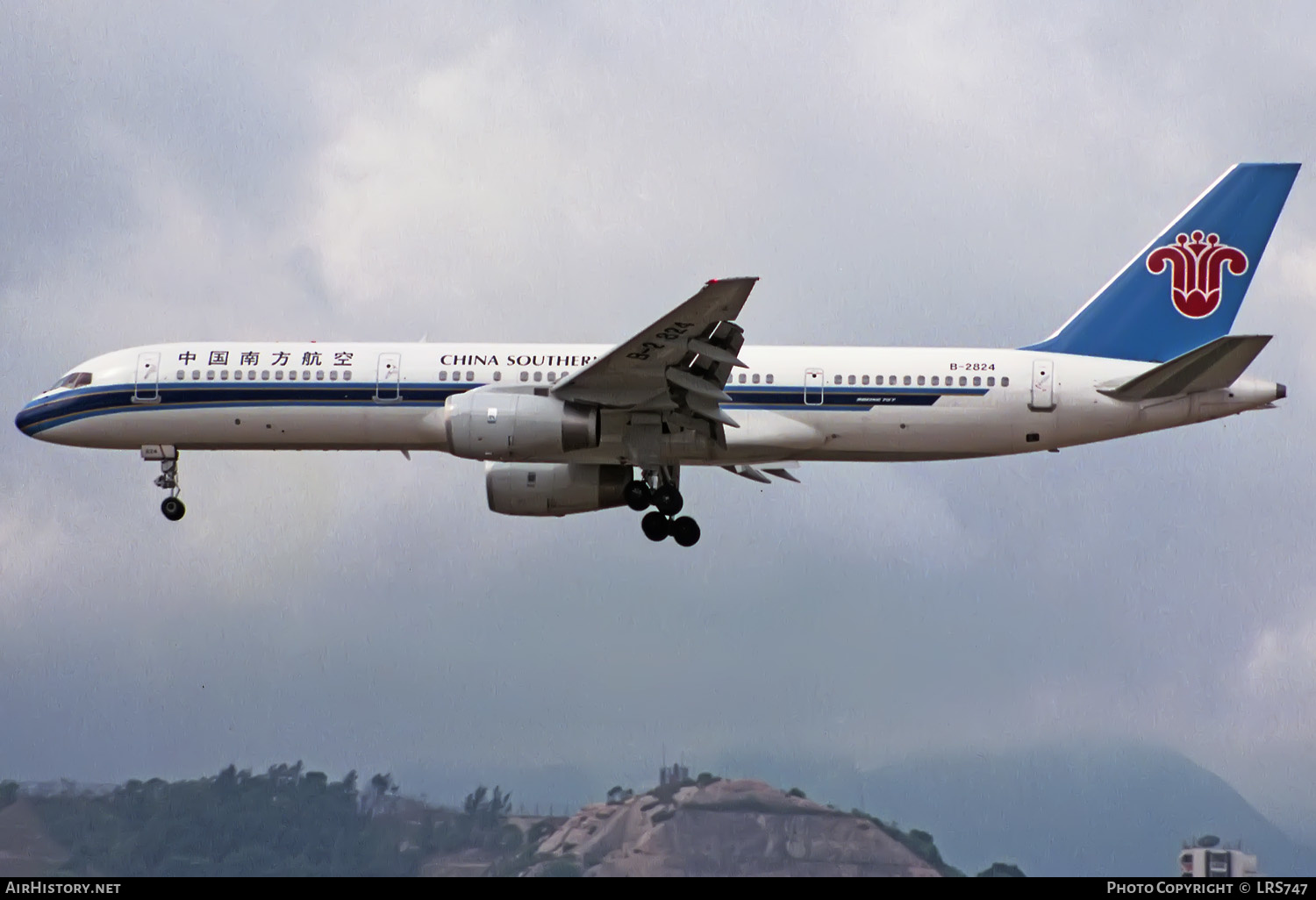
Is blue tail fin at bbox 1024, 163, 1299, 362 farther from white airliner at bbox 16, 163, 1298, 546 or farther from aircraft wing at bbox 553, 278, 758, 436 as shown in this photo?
aircraft wing at bbox 553, 278, 758, 436

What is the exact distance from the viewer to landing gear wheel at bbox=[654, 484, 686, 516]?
44406 mm

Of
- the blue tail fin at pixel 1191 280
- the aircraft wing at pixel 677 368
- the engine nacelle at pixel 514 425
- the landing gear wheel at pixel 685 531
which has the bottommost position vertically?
the landing gear wheel at pixel 685 531

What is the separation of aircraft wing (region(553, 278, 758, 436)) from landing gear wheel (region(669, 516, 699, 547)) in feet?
9.24

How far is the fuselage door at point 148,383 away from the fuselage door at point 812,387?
51.3 ft

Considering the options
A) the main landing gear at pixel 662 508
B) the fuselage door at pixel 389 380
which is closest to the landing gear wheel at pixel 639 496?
Result: the main landing gear at pixel 662 508

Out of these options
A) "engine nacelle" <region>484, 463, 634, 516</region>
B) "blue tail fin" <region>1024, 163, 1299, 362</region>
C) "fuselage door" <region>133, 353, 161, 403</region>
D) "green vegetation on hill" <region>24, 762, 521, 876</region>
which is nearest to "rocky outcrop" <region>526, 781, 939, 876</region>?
"green vegetation on hill" <region>24, 762, 521, 876</region>

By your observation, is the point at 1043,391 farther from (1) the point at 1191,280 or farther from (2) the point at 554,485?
(2) the point at 554,485

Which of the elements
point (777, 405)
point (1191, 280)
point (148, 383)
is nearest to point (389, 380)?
point (148, 383)

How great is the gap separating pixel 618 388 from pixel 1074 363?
11.1 m

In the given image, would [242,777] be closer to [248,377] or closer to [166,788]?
[166,788]

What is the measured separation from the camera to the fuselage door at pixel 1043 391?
43.8 m

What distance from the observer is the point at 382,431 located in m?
44.3

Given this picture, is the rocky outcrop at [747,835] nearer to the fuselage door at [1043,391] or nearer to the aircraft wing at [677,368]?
the aircraft wing at [677,368]
